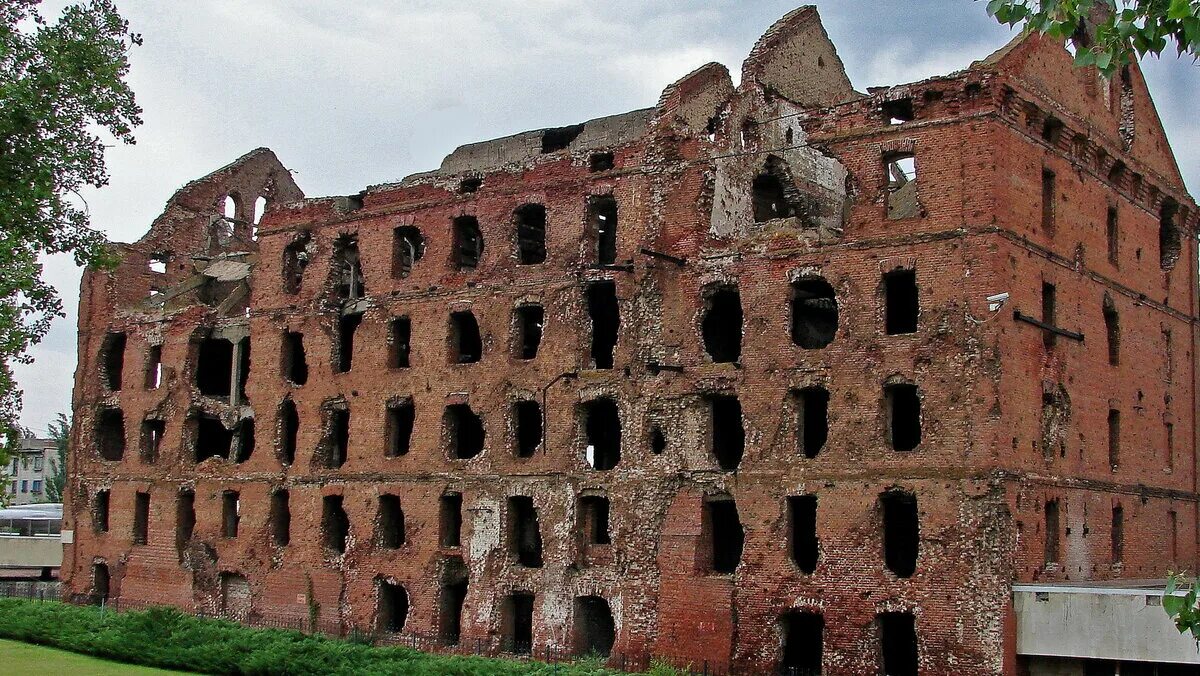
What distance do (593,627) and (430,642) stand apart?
3907 millimetres

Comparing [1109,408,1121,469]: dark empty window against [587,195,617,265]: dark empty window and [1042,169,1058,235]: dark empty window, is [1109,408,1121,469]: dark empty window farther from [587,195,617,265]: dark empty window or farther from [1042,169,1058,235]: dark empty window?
[587,195,617,265]: dark empty window

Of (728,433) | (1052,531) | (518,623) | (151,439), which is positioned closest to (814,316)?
(728,433)

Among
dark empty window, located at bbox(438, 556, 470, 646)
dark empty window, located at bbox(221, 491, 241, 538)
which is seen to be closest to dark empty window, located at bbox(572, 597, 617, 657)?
dark empty window, located at bbox(438, 556, 470, 646)

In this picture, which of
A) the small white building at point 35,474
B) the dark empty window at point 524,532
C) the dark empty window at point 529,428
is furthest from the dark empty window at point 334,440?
the small white building at point 35,474

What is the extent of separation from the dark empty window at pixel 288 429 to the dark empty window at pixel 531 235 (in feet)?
23.6

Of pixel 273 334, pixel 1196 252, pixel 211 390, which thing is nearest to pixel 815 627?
pixel 1196 252

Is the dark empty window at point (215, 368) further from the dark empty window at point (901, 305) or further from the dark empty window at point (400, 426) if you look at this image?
the dark empty window at point (901, 305)

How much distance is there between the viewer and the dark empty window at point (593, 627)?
29.5 meters

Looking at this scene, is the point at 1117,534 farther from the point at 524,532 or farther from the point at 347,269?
the point at 347,269

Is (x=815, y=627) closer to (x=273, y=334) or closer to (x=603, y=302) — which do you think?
(x=603, y=302)

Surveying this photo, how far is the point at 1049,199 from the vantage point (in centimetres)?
2755

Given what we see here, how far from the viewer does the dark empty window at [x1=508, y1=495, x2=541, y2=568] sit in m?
31.1

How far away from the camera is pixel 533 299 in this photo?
3155 cm

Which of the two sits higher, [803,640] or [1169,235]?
[1169,235]
